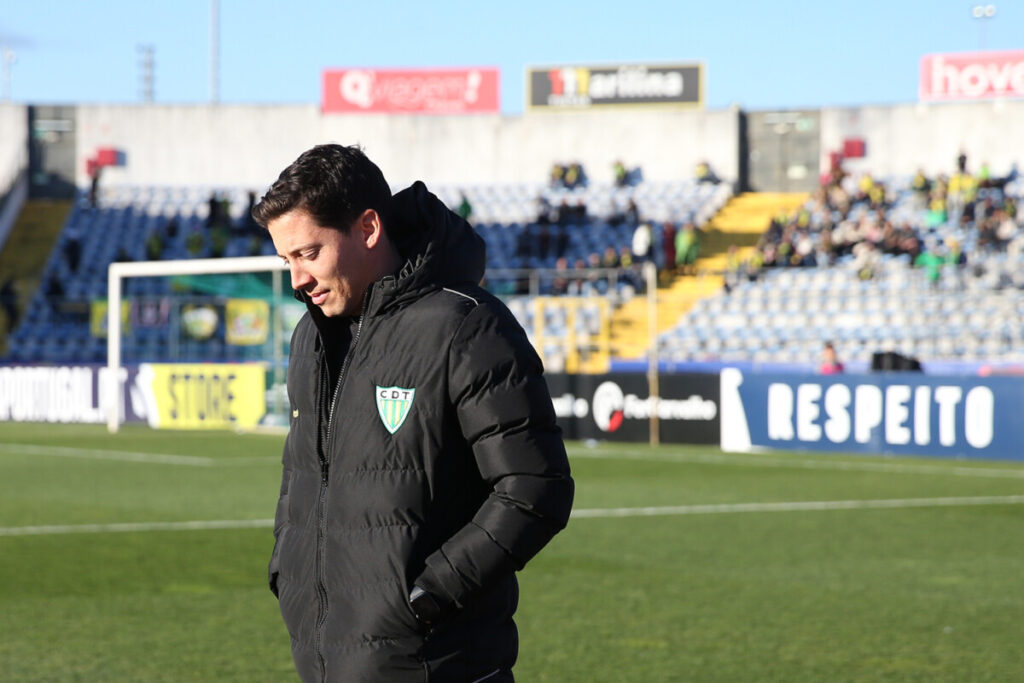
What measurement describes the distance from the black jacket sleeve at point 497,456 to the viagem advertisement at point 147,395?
22.4 meters

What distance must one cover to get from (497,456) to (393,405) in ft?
0.76

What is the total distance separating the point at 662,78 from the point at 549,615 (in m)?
36.5

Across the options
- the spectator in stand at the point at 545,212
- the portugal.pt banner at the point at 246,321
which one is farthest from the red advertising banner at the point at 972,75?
the portugal.pt banner at the point at 246,321

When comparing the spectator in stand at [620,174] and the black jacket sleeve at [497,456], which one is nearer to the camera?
the black jacket sleeve at [497,456]

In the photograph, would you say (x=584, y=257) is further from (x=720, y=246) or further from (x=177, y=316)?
(x=177, y=316)

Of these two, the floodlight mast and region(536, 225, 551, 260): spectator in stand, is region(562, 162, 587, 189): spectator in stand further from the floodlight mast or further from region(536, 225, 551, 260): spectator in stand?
the floodlight mast

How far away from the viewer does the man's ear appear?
2.98 meters

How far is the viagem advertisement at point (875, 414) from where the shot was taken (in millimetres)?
18469

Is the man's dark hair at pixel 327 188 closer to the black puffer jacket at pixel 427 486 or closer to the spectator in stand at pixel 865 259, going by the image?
the black puffer jacket at pixel 427 486

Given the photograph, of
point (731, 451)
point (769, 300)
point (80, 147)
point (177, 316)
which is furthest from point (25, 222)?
point (731, 451)

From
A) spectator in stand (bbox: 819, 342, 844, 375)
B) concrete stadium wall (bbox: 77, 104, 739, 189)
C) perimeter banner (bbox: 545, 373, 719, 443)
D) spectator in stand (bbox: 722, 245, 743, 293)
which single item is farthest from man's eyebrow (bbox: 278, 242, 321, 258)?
A: concrete stadium wall (bbox: 77, 104, 739, 189)

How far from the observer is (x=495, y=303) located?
9.73ft

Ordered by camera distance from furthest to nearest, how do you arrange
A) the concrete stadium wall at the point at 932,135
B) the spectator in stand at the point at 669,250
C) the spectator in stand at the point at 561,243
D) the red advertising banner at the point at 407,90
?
1. the red advertising banner at the point at 407,90
2. the concrete stadium wall at the point at 932,135
3. the spectator in stand at the point at 561,243
4. the spectator in stand at the point at 669,250

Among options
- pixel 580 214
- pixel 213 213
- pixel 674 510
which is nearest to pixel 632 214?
pixel 580 214
